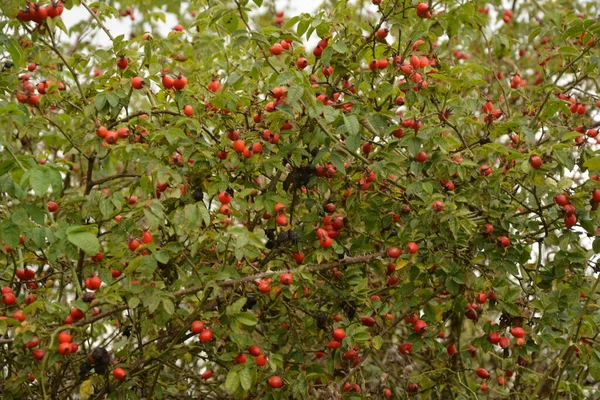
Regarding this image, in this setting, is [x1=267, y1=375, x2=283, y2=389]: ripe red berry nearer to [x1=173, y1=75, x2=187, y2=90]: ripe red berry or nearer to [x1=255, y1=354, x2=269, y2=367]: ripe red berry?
[x1=255, y1=354, x2=269, y2=367]: ripe red berry

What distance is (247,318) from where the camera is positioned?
2561mm

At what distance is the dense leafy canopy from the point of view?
2.58 meters

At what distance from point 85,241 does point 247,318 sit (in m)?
0.66

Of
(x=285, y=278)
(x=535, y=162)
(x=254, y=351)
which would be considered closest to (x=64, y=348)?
(x=254, y=351)

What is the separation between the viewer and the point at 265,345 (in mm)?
3486

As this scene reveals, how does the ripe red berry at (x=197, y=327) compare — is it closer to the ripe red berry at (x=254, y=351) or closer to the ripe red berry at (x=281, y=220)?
the ripe red berry at (x=254, y=351)

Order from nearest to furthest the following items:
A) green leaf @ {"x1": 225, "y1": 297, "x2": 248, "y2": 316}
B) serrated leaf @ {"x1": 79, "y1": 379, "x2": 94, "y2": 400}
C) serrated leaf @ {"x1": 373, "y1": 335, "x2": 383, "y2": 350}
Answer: green leaf @ {"x1": 225, "y1": 297, "x2": 248, "y2": 316} → serrated leaf @ {"x1": 373, "y1": 335, "x2": 383, "y2": 350} → serrated leaf @ {"x1": 79, "y1": 379, "x2": 94, "y2": 400}

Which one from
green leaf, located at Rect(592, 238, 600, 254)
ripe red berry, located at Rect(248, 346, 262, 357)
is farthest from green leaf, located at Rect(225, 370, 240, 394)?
green leaf, located at Rect(592, 238, 600, 254)

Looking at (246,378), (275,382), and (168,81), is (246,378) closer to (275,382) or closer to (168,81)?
(275,382)

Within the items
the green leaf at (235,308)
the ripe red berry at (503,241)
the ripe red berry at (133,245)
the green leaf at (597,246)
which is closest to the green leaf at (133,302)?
the ripe red berry at (133,245)

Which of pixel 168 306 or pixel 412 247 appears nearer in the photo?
pixel 168 306

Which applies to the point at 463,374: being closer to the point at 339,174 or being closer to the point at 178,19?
the point at 339,174

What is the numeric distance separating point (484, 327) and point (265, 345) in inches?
43.6

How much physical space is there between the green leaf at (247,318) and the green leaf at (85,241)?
0.59 m
